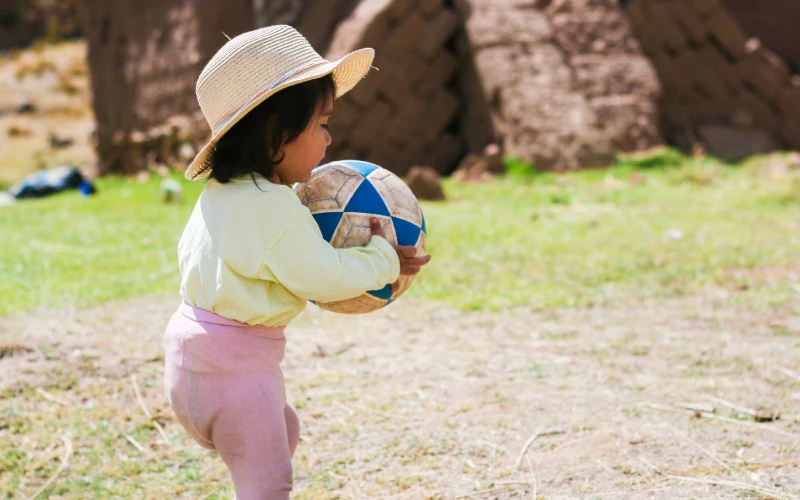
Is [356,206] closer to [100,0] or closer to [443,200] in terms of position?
[443,200]

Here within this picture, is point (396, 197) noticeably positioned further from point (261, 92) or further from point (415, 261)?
point (261, 92)

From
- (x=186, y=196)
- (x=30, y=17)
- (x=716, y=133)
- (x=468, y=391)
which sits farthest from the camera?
(x=30, y=17)

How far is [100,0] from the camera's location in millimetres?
12445

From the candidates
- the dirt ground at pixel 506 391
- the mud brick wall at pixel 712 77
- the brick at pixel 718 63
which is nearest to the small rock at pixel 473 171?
the mud brick wall at pixel 712 77

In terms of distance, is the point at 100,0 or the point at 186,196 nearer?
the point at 186,196

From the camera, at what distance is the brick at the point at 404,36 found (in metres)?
9.66

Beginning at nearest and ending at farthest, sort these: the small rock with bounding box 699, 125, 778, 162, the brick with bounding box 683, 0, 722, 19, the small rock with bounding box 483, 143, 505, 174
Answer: the small rock with bounding box 483, 143, 505, 174
the small rock with bounding box 699, 125, 778, 162
the brick with bounding box 683, 0, 722, 19

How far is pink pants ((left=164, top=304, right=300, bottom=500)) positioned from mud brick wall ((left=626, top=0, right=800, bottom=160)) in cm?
953

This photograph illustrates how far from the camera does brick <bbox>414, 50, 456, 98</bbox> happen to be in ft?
33.0

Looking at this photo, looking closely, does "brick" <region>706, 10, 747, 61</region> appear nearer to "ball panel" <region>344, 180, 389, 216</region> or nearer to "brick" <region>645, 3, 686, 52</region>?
"brick" <region>645, 3, 686, 52</region>

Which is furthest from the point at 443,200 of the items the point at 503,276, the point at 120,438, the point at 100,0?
the point at 100,0

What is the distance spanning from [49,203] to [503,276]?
20.8 ft

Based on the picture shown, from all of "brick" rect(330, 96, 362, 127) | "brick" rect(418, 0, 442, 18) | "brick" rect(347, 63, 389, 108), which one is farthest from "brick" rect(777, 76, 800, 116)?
"brick" rect(330, 96, 362, 127)

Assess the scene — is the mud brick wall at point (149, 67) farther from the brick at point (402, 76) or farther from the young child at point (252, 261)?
the young child at point (252, 261)
